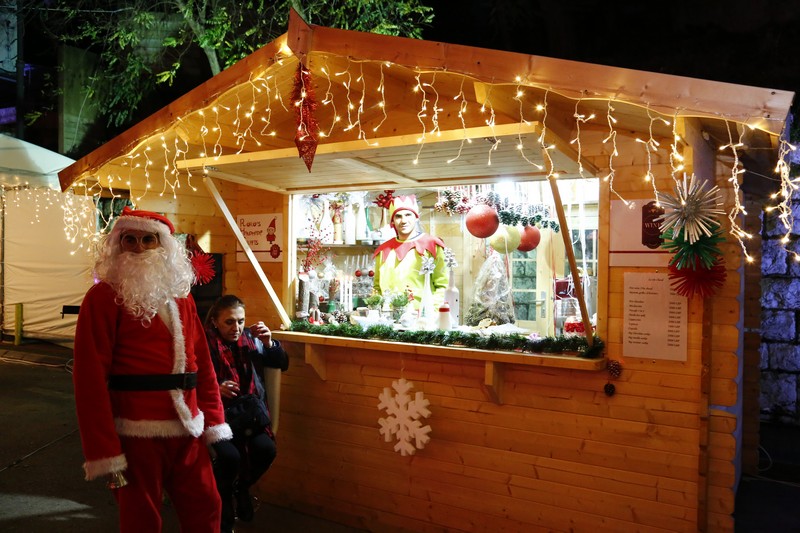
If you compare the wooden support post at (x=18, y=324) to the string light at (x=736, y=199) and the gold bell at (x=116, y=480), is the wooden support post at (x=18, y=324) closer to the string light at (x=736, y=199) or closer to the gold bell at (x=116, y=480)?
the gold bell at (x=116, y=480)

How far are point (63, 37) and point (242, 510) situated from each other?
10.9m

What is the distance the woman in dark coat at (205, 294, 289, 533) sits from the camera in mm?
3676

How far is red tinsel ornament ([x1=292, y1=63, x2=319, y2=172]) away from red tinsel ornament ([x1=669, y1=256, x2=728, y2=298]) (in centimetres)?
221

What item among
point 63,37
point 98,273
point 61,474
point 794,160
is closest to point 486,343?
point 98,273

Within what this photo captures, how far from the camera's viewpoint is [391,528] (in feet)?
14.3

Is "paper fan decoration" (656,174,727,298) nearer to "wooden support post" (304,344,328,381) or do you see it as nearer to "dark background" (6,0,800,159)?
"wooden support post" (304,344,328,381)

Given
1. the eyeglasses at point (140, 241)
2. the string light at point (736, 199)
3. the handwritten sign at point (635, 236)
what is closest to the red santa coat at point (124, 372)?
the eyeglasses at point (140, 241)

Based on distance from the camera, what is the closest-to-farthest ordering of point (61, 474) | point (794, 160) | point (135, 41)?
point (61, 474) < point (794, 160) < point (135, 41)

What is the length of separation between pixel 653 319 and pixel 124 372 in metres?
2.91

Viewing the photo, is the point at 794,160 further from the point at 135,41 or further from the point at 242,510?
the point at 135,41

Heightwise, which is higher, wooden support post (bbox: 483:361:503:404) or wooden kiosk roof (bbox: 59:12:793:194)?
wooden kiosk roof (bbox: 59:12:793:194)

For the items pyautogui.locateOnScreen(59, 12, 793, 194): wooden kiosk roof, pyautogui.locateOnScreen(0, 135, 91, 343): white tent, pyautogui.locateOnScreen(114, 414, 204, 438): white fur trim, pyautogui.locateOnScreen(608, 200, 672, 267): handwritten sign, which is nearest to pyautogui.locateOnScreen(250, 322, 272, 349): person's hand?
pyautogui.locateOnScreen(59, 12, 793, 194): wooden kiosk roof

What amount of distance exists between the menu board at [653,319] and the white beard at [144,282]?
8.49 feet

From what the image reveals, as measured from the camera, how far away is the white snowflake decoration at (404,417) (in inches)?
165
